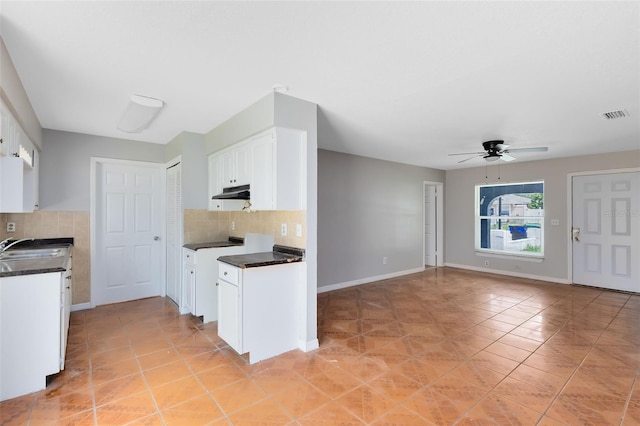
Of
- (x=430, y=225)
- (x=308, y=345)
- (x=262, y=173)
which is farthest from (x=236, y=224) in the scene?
(x=430, y=225)

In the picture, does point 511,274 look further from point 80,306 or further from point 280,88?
point 80,306

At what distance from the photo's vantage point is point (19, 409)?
2.08 meters

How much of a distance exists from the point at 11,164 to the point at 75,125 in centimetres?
193

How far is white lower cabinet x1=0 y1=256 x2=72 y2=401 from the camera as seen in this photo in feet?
7.20

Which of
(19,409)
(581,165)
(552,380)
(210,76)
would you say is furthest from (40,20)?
(581,165)

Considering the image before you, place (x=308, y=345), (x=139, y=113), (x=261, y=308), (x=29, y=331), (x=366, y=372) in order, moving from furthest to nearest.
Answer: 1. (x=139, y=113)
2. (x=308, y=345)
3. (x=261, y=308)
4. (x=366, y=372)
5. (x=29, y=331)

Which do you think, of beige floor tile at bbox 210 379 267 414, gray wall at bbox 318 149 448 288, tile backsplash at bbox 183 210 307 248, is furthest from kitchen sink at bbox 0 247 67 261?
gray wall at bbox 318 149 448 288

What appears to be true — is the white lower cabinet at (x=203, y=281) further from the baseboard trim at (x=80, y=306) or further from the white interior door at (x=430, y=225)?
the white interior door at (x=430, y=225)

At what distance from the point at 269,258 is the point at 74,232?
2978 millimetres

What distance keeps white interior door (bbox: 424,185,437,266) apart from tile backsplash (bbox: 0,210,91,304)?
657 cm

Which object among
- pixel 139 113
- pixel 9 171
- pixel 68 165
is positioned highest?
pixel 139 113

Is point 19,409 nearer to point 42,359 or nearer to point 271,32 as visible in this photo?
point 42,359

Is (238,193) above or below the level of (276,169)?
below

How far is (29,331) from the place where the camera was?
2271 mm
